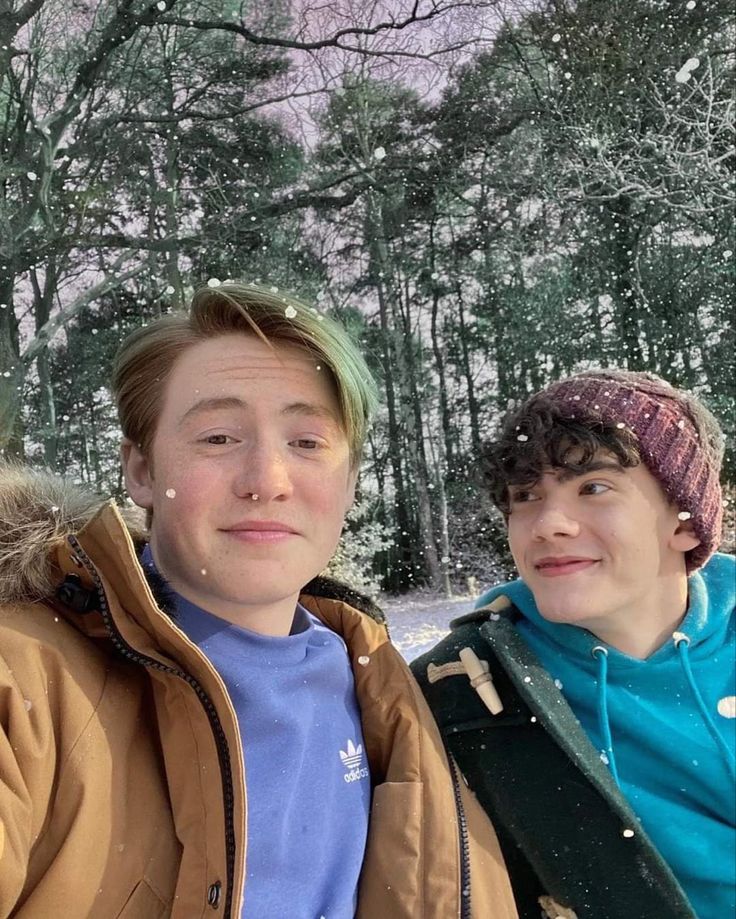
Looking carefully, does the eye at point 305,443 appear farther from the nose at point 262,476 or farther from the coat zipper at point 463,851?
the coat zipper at point 463,851

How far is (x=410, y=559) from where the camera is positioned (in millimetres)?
4945

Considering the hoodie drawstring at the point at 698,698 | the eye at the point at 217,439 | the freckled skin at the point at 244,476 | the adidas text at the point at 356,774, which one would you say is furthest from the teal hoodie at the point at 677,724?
the eye at the point at 217,439

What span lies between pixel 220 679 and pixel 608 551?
23.2 inches

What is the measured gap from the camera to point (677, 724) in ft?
2.84

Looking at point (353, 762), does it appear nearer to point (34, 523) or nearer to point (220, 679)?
point (220, 679)

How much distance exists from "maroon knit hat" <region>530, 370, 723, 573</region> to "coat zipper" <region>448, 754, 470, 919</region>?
0.53m

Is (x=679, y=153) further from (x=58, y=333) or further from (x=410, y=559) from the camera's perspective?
(x=58, y=333)

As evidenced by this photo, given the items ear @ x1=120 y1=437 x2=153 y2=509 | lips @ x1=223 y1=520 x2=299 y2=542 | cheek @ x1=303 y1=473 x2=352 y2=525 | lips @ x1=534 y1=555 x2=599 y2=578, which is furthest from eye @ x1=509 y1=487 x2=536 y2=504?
ear @ x1=120 y1=437 x2=153 y2=509

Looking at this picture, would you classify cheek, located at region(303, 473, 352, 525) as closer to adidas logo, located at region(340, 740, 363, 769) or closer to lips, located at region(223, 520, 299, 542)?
lips, located at region(223, 520, 299, 542)

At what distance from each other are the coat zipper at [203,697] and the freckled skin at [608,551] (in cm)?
52

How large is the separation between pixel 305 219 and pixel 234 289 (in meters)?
3.77

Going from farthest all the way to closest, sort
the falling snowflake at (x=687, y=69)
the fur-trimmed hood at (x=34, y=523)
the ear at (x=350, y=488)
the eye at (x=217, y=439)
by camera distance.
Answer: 1. the falling snowflake at (x=687, y=69)
2. the ear at (x=350, y=488)
3. the eye at (x=217, y=439)
4. the fur-trimmed hood at (x=34, y=523)

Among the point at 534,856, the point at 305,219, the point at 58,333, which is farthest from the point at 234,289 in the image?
the point at 305,219

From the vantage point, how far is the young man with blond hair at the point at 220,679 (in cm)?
53
